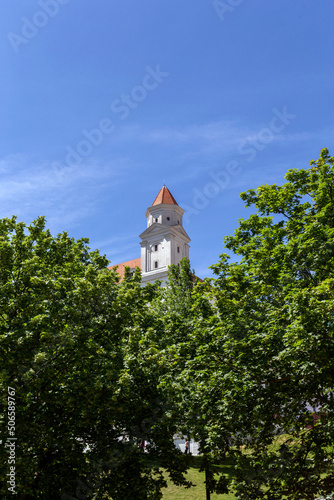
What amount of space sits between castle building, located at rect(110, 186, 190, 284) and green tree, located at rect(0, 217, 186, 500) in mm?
58498

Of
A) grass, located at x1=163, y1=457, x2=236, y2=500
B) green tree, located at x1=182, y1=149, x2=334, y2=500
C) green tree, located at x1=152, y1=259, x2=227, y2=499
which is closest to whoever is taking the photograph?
green tree, located at x1=182, y1=149, x2=334, y2=500

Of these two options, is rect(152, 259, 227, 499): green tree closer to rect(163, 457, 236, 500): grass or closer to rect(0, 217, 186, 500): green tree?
rect(0, 217, 186, 500): green tree

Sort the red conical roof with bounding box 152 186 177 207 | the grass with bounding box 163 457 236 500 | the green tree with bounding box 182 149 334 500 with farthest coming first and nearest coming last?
the red conical roof with bounding box 152 186 177 207 < the grass with bounding box 163 457 236 500 < the green tree with bounding box 182 149 334 500

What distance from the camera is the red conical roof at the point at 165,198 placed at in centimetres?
8091

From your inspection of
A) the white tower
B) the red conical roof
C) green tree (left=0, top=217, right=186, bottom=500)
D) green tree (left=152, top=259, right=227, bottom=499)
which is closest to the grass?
green tree (left=152, top=259, right=227, bottom=499)

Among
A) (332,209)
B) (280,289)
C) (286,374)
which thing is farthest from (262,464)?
(332,209)

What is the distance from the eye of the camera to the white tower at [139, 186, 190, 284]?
7619 cm

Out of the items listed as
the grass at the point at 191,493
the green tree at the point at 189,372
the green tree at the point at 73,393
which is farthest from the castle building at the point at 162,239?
the green tree at the point at 73,393

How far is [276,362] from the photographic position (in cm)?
1364

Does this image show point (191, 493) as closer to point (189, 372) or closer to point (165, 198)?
point (189, 372)

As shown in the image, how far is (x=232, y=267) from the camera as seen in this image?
1650 cm

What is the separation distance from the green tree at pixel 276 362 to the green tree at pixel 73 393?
2.28m

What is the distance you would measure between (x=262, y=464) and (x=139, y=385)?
497 centimetres

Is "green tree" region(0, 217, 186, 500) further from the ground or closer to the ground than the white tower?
closer to the ground
